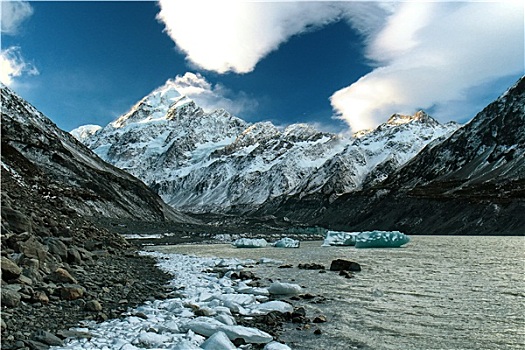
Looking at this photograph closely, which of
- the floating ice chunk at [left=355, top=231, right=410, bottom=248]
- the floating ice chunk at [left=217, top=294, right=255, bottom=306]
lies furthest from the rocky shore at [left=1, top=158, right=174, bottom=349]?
the floating ice chunk at [left=355, top=231, right=410, bottom=248]

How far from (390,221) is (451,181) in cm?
3020

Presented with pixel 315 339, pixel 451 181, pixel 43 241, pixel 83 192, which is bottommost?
pixel 315 339

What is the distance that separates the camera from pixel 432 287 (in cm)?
2377

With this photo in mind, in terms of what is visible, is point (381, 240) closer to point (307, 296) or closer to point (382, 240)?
point (382, 240)

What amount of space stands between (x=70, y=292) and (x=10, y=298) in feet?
A: 8.61

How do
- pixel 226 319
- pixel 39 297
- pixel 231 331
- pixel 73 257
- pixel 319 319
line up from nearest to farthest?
1. pixel 231 331
2. pixel 39 297
3. pixel 226 319
4. pixel 319 319
5. pixel 73 257

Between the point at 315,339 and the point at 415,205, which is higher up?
the point at 415,205

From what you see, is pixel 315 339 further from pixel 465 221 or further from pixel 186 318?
pixel 465 221

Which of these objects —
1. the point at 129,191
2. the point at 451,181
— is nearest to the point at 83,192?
the point at 129,191

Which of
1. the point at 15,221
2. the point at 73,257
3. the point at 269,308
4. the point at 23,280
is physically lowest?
the point at 269,308

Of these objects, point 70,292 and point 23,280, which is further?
point 70,292

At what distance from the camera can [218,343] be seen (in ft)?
38.6

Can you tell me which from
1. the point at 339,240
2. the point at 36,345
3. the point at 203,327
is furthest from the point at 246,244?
the point at 36,345

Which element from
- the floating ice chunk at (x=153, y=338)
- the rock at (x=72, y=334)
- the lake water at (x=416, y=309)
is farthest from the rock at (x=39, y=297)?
the lake water at (x=416, y=309)
